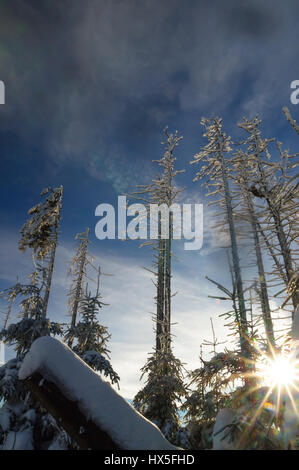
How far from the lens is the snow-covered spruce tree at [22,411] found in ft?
24.9

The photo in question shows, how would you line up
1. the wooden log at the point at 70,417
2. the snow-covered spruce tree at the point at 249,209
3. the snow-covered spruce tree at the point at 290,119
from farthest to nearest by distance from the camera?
the snow-covered spruce tree at the point at 249,209, the snow-covered spruce tree at the point at 290,119, the wooden log at the point at 70,417

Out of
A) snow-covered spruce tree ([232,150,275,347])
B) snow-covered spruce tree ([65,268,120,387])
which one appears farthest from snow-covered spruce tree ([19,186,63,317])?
snow-covered spruce tree ([232,150,275,347])

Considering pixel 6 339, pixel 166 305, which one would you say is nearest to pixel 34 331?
pixel 6 339

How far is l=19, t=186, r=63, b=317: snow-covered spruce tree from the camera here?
1385 cm

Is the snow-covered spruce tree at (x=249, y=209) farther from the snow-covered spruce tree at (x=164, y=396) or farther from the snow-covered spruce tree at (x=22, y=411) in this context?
the snow-covered spruce tree at (x=22, y=411)

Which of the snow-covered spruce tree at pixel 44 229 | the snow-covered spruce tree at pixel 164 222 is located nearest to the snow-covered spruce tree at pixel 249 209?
the snow-covered spruce tree at pixel 164 222

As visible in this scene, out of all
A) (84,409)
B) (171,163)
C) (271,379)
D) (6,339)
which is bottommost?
(84,409)

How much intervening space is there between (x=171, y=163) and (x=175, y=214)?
168 inches

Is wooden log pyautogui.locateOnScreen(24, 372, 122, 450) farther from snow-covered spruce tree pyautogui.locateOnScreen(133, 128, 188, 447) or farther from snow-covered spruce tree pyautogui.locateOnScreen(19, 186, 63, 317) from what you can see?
snow-covered spruce tree pyautogui.locateOnScreen(19, 186, 63, 317)

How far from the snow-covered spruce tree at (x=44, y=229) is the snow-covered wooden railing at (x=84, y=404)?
38.0 ft

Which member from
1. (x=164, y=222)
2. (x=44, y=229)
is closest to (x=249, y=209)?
(x=164, y=222)

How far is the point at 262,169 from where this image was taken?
1336 centimetres
